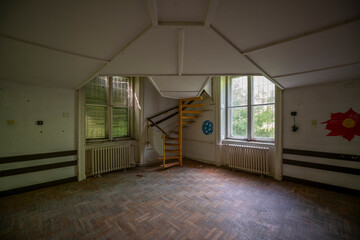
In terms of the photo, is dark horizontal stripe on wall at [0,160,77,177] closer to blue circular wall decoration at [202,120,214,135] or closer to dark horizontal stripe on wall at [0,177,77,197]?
dark horizontal stripe on wall at [0,177,77,197]

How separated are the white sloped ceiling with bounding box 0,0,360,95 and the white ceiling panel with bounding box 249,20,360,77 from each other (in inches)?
0.4

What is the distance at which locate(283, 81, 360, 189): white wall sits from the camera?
10.4ft

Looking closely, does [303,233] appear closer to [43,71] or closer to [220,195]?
[220,195]

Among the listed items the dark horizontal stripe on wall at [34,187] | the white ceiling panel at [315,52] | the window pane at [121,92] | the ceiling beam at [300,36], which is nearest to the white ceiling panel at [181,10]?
the ceiling beam at [300,36]

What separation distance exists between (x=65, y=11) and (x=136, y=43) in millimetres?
749

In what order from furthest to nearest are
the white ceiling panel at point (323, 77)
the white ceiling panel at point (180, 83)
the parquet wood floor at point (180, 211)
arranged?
the white ceiling panel at point (180, 83), the white ceiling panel at point (323, 77), the parquet wood floor at point (180, 211)

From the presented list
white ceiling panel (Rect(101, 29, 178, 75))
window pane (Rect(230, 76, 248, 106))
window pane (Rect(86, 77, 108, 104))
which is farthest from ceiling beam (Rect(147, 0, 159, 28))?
window pane (Rect(230, 76, 248, 106))

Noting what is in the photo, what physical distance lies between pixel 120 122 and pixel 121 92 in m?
1.04

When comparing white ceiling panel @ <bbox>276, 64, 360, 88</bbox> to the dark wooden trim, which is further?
the dark wooden trim

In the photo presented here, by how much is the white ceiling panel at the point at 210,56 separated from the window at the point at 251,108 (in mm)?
2047

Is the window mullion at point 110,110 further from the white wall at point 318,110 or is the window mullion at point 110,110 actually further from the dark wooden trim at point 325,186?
the dark wooden trim at point 325,186

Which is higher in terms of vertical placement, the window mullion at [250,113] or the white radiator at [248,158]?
the window mullion at [250,113]

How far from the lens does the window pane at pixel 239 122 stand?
198 inches

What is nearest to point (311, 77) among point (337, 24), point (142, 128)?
point (337, 24)
